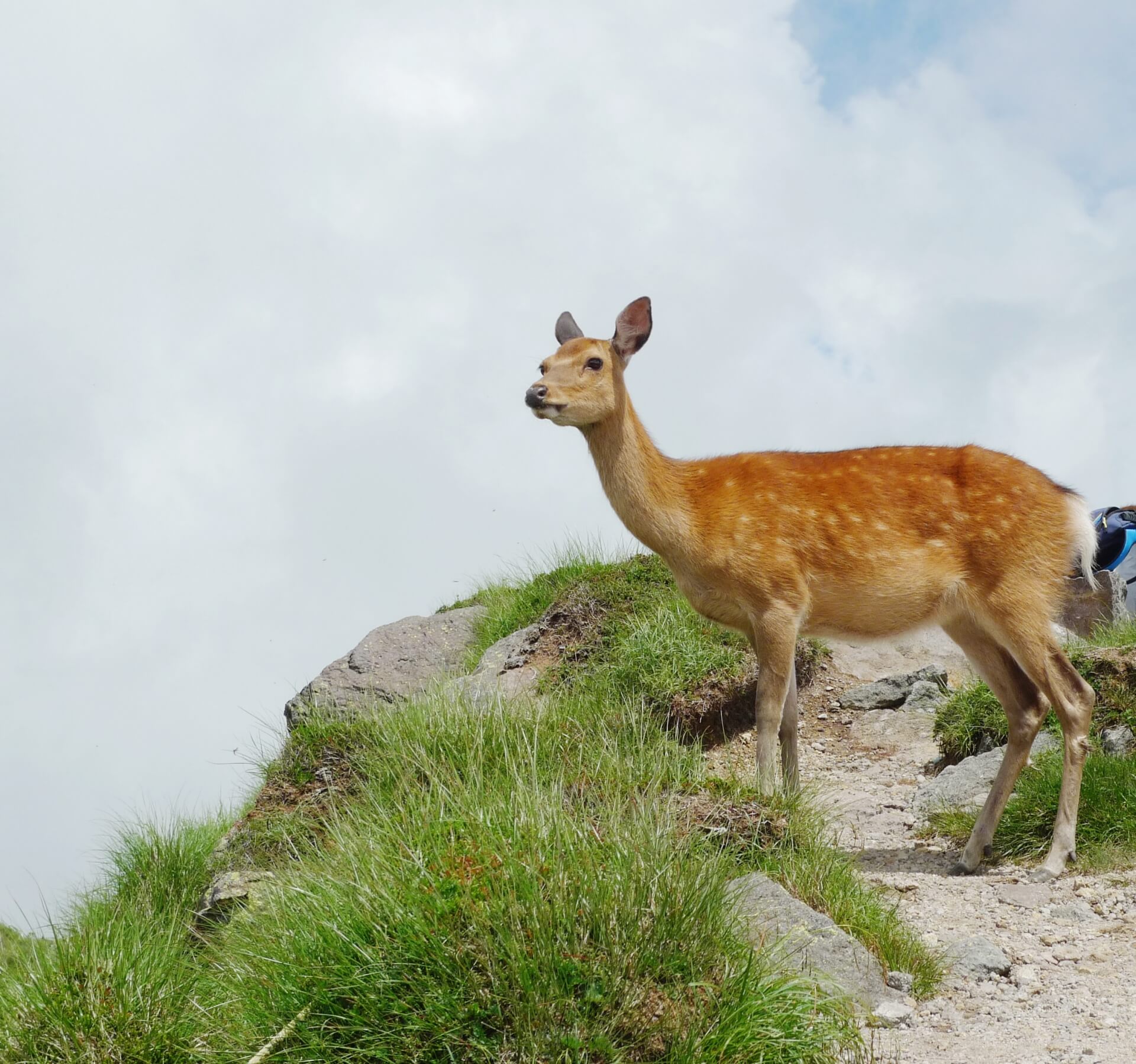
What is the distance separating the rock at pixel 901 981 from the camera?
5473 mm

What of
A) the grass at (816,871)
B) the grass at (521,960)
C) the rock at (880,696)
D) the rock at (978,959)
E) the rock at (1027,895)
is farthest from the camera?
the rock at (880,696)

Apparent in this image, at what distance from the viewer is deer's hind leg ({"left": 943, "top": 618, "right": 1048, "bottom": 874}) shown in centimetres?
777

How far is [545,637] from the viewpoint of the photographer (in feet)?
39.8

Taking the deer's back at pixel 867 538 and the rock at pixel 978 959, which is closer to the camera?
the rock at pixel 978 959

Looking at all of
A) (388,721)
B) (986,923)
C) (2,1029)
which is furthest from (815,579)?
(2,1029)

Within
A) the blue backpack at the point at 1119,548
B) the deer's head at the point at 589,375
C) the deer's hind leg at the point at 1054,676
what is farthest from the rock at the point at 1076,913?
the blue backpack at the point at 1119,548

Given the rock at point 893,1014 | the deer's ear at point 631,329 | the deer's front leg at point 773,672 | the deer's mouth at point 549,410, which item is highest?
the deer's ear at point 631,329

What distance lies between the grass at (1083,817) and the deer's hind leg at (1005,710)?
20 centimetres

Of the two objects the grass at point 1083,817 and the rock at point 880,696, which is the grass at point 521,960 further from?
the rock at point 880,696

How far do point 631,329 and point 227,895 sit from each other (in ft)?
14.5

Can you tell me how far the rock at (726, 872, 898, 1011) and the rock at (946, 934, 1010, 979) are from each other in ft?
1.93

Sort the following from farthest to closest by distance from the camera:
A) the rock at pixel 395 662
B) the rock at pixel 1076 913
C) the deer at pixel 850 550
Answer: the rock at pixel 395 662
the deer at pixel 850 550
the rock at pixel 1076 913

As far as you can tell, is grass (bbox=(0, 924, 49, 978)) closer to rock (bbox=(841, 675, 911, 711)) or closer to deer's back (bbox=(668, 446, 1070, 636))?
deer's back (bbox=(668, 446, 1070, 636))

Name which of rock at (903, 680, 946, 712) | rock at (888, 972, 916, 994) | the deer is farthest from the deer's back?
rock at (903, 680, 946, 712)
